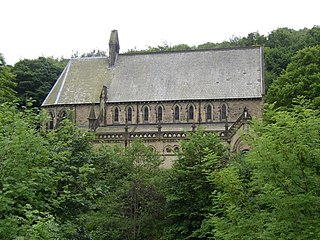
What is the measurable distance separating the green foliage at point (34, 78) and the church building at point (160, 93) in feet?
61.1

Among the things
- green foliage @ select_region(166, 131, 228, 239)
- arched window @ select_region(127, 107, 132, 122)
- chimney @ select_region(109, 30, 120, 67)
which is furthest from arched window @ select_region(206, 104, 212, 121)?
green foliage @ select_region(166, 131, 228, 239)

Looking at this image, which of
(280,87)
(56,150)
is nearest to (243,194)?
(56,150)

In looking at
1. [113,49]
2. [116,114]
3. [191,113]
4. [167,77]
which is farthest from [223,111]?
[113,49]

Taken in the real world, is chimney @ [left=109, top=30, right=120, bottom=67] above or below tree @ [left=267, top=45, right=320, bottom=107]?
above

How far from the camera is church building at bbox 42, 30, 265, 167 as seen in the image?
55250 mm

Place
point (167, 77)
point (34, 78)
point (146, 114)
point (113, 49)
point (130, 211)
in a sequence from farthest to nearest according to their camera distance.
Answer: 1. point (34, 78)
2. point (113, 49)
3. point (167, 77)
4. point (146, 114)
5. point (130, 211)

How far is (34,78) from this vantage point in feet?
270

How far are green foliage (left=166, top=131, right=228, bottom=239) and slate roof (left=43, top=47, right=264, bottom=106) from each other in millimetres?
27504

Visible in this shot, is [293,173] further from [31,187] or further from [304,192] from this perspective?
[31,187]

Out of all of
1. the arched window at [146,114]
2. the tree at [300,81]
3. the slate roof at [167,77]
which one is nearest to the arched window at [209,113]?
the slate roof at [167,77]

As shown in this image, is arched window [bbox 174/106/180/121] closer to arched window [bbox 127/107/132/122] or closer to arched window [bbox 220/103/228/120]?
arched window [bbox 220/103/228/120]

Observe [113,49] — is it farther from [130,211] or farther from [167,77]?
[130,211]

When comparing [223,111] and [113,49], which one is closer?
[223,111]

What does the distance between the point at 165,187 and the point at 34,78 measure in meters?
56.9
